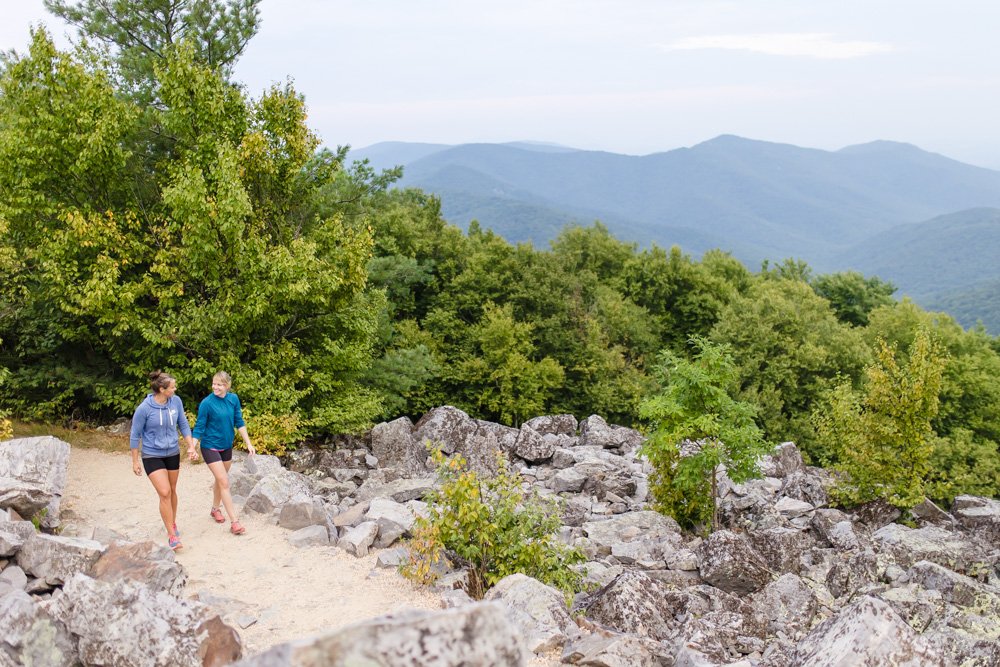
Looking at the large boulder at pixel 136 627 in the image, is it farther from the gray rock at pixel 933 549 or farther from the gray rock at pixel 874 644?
the gray rock at pixel 933 549

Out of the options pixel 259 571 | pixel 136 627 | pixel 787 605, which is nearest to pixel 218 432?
pixel 259 571

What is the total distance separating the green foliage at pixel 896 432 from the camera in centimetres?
1997

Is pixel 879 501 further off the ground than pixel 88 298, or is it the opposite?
pixel 88 298

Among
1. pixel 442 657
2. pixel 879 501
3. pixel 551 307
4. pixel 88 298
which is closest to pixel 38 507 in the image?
pixel 88 298

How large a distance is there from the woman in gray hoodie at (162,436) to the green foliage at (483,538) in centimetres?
355

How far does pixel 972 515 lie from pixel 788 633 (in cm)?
1371

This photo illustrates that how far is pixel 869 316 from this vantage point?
51062 millimetres

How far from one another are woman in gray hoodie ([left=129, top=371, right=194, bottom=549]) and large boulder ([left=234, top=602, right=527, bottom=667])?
768cm

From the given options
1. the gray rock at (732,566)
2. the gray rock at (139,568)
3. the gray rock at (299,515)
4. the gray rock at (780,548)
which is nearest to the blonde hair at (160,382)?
the gray rock at (139,568)

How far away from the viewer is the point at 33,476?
1163 centimetres

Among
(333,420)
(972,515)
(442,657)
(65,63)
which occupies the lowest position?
(972,515)

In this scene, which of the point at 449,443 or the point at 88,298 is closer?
the point at 88,298

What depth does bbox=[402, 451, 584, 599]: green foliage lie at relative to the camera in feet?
32.6

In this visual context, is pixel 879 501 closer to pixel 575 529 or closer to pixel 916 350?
pixel 916 350
